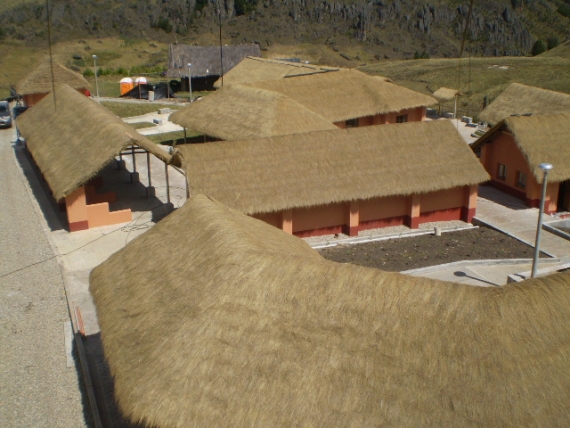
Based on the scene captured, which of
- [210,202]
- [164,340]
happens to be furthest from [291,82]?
[164,340]

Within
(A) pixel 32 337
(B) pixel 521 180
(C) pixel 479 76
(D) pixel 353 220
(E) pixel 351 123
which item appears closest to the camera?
(A) pixel 32 337

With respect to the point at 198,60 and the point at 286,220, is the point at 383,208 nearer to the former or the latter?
the point at 286,220

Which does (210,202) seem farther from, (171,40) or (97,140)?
(171,40)

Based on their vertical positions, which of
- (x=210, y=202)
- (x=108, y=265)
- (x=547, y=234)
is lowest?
(x=547, y=234)

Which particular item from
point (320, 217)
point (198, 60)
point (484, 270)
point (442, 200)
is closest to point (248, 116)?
point (320, 217)

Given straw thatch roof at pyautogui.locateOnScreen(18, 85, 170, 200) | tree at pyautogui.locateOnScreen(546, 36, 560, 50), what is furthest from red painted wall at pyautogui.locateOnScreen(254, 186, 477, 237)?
tree at pyautogui.locateOnScreen(546, 36, 560, 50)

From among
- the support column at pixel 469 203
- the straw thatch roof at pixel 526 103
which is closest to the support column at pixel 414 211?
the support column at pixel 469 203

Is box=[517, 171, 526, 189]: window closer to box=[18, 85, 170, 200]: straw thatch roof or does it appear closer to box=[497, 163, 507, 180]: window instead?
box=[497, 163, 507, 180]: window
